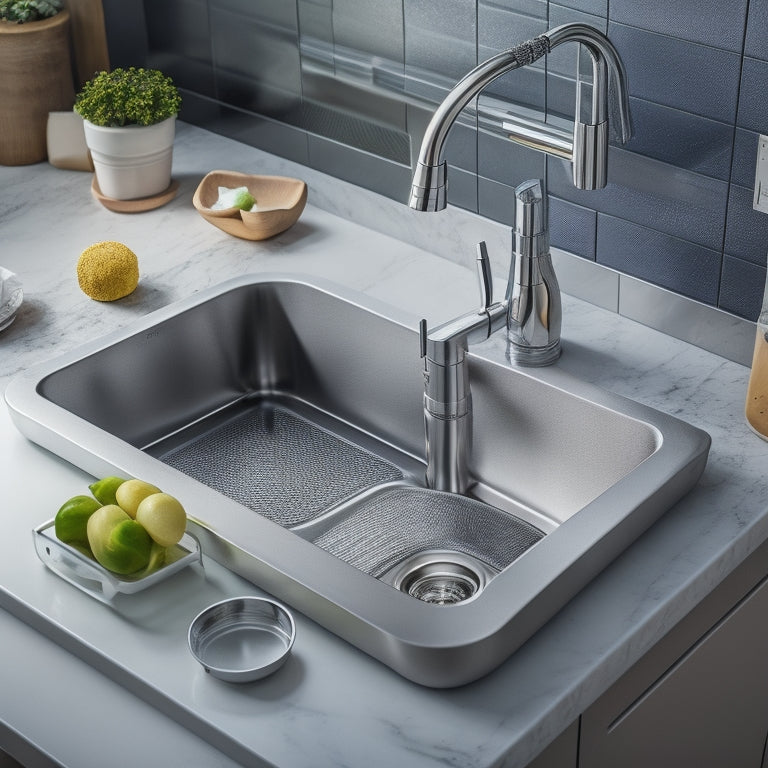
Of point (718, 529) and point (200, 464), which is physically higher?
point (718, 529)

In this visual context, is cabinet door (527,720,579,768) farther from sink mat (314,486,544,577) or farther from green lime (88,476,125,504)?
green lime (88,476,125,504)

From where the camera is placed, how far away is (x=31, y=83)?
200 centimetres

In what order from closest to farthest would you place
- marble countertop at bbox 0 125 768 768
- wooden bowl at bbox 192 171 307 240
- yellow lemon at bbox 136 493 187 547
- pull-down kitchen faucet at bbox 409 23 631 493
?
marble countertop at bbox 0 125 768 768
yellow lemon at bbox 136 493 187 547
pull-down kitchen faucet at bbox 409 23 631 493
wooden bowl at bbox 192 171 307 240

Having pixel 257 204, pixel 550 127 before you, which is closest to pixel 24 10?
pixel 257 204

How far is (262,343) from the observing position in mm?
1714

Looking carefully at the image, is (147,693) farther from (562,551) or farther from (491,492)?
(491,492)

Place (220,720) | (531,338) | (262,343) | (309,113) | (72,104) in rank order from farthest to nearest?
(72,104) < (309,113) < (262,343) < (531,338) < (220,720)

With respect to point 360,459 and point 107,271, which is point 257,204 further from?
A: point 360,459

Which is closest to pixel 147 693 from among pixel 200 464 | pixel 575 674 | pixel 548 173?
pixel 575 674

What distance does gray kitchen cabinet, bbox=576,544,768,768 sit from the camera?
46.3 inches

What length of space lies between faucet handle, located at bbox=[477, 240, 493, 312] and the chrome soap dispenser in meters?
0.04

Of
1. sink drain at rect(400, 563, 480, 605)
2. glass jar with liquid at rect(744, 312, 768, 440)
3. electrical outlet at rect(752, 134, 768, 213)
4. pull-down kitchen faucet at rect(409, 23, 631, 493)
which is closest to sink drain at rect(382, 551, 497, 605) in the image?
sink drain at rect(400, 563, 480, 605)

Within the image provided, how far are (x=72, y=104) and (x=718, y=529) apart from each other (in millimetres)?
1400

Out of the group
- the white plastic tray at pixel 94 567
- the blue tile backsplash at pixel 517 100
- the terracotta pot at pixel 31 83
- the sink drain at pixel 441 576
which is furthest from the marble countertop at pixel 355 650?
the terracotta pot at pixel 31 83
